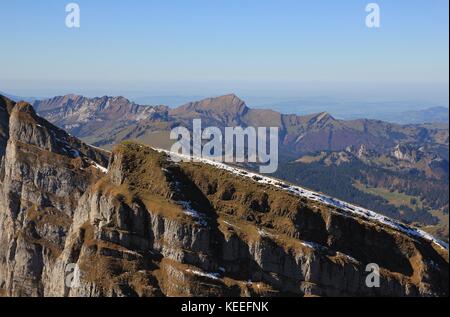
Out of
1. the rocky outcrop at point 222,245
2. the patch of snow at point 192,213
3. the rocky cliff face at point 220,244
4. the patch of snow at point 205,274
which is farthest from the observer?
the patch of snow at point 192,213

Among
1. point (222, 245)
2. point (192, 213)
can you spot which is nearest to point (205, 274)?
point (222, 245)

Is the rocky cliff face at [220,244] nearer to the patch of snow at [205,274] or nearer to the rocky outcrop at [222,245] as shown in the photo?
the rocky outcrop at [222,245]

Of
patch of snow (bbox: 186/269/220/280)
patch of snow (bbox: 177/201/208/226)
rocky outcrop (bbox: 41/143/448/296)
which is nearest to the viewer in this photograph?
patch of snow (bbox: 186/269/220/280)

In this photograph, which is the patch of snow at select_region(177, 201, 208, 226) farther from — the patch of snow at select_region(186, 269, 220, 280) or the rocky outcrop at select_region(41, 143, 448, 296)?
the patch of snow at select_region(186, 269, 220, 280)

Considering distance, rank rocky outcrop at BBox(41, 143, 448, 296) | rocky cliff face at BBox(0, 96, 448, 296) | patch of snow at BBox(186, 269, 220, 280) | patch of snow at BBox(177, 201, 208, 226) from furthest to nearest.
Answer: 1. patch of snow at BBox(177, 201, 208, 226)
2. rocky cliff face at BBox(0, 96, 448, 296)
3. rocky outcrop at BBox(41, 143, 448, 296)
4. patch of snow at BBox(186, 269, 220, 280)

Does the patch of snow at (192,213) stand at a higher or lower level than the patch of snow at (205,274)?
higher

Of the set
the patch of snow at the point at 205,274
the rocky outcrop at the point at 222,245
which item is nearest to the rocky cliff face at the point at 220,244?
the rocky outcrop at the point at 222,245

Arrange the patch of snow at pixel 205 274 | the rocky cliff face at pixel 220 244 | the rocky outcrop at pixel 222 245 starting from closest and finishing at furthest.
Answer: the patch of snow at pixel 205 274
the rocky outcrop at pixel 222 245
the rocky cliff face at pixel 220 244

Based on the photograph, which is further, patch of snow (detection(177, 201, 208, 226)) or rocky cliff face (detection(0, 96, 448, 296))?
patch of snow (detection(177, 201, 208, 226))

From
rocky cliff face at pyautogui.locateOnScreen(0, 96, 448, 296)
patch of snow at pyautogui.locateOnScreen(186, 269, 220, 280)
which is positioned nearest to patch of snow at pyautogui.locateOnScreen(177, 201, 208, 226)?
rocky cliff face at pyautogui.locateOnScreen(0, 96, 448, 296)
